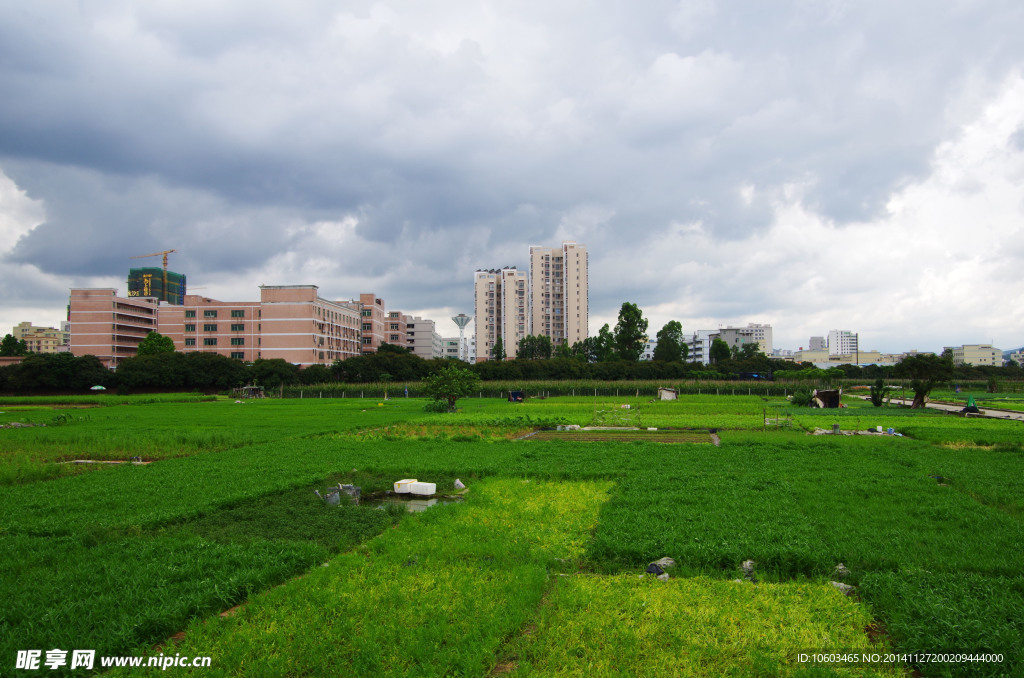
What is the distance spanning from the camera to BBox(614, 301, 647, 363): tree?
93.0 metres

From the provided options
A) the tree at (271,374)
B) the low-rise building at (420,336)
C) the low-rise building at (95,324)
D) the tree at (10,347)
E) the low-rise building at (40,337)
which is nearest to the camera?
the tree at (271,374)

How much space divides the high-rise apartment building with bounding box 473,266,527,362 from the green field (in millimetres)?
117207

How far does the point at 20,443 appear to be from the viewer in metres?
20.9

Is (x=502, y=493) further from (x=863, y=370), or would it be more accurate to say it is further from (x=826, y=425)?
(x=863, y=370)

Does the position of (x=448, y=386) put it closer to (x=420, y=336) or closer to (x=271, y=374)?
(x=271, y=374)

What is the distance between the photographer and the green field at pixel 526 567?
5.39m

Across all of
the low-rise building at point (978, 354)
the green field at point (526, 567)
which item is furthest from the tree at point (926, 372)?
the low-rise building at point (978, 354)

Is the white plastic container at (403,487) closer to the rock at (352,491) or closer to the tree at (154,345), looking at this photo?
the rock at (352,491)

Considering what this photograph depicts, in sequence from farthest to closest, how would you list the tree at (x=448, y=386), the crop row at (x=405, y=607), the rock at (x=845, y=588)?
the tree at (x=448, y=386) → the rock at (x=845, y=588) → the crop row at (x=405, y=607)

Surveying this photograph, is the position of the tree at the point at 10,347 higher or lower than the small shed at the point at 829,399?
higher

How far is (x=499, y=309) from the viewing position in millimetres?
138875

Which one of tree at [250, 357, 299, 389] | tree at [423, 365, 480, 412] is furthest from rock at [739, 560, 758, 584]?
tree at [250, 357, 299, 389]

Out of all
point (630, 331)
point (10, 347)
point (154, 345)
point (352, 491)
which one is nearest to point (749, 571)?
point (352, 491)

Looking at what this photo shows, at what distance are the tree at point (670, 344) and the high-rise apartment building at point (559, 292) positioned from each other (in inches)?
1405
